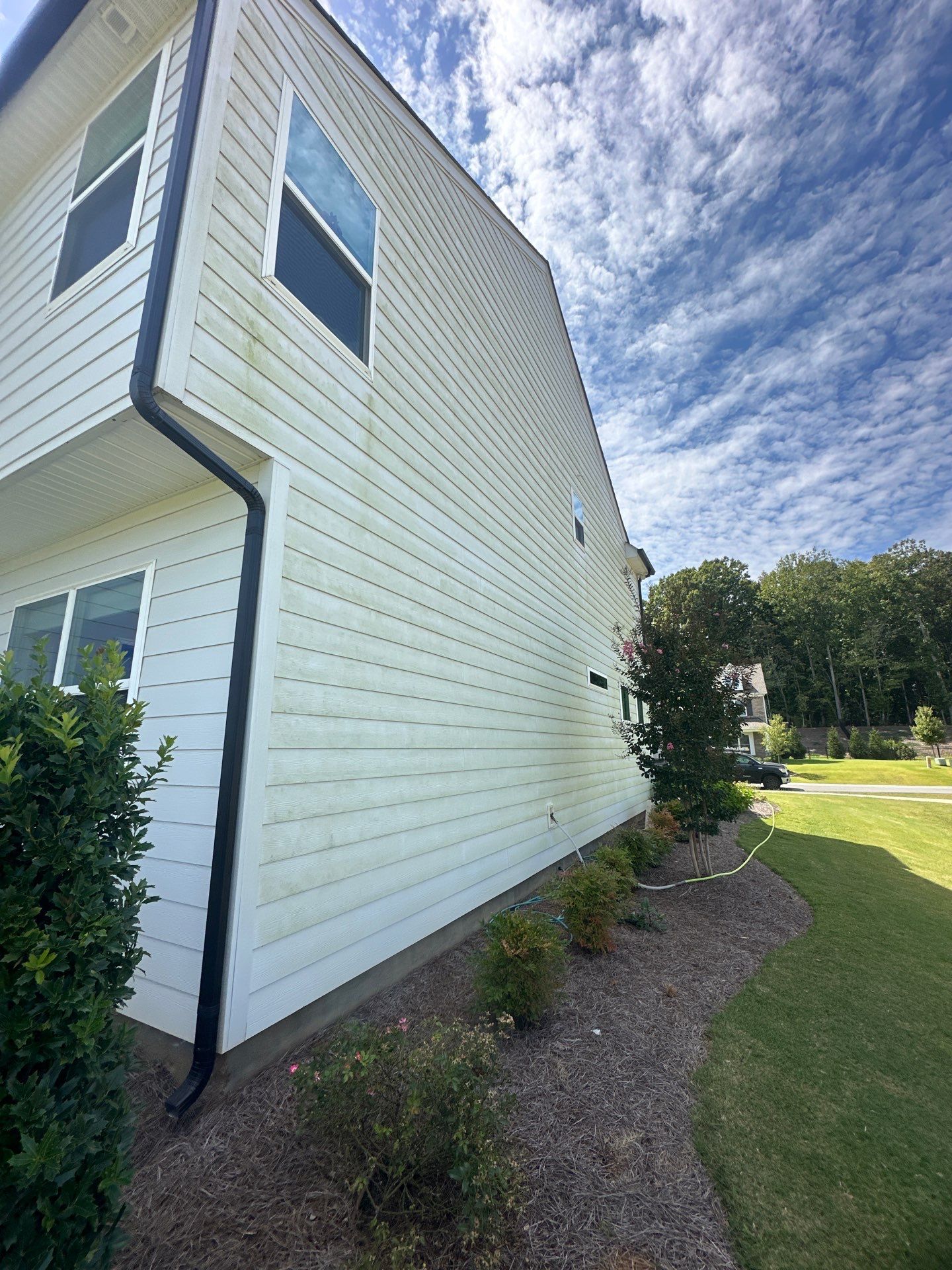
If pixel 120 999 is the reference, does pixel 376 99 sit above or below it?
above

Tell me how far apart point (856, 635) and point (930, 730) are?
63.8 ft

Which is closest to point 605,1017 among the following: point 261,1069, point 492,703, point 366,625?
point 261,1069

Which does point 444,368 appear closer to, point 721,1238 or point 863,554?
point 721,1238

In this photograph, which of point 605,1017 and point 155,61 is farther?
point 605,1017

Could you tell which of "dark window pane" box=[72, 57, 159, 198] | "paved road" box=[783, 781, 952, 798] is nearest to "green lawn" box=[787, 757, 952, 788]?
"paved road" box=[783, 781, 952, 798]

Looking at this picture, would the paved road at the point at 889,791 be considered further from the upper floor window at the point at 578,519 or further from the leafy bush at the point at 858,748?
the upper floor window at the point at 578,519

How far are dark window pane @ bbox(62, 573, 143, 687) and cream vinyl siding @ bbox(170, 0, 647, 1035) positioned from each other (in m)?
1.34

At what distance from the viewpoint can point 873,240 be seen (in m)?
11.6

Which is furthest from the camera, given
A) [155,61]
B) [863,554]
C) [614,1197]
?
[863,554]

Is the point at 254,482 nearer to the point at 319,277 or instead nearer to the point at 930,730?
the point at 319,277

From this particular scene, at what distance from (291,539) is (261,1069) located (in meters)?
2.90

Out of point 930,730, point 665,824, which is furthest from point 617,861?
point 930,730

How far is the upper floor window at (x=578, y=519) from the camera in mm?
9500

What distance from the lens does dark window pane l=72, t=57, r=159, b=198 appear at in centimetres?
334
